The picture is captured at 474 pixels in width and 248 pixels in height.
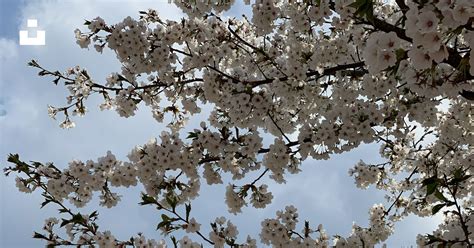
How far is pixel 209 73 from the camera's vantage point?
7.25 meters

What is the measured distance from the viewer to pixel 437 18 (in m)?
2.59

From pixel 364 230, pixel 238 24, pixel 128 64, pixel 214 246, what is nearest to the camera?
pixel 214 246

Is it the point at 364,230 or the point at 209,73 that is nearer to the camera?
the point at 209,73

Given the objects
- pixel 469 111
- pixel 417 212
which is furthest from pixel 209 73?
pixel 417 212

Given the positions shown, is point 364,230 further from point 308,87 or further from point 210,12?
point 210,12

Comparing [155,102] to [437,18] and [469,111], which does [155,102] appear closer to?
[469,111]

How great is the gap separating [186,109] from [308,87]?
2.33 meters

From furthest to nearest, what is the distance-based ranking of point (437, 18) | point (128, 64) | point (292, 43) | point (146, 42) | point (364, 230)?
point (364, 230)
point (292, 43)
point (128, 64)
point (146, 42)
point (437, 18)

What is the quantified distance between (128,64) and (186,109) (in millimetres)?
1373

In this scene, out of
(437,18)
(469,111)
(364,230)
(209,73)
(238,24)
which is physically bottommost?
(437,18)

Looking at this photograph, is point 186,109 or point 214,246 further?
point 186,109

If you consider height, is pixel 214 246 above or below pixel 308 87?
below

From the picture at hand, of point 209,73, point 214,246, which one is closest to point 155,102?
point 209,73

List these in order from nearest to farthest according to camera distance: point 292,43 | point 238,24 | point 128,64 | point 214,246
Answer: point 214,246 < point 128,64 < point 292,43 < point 238,24
